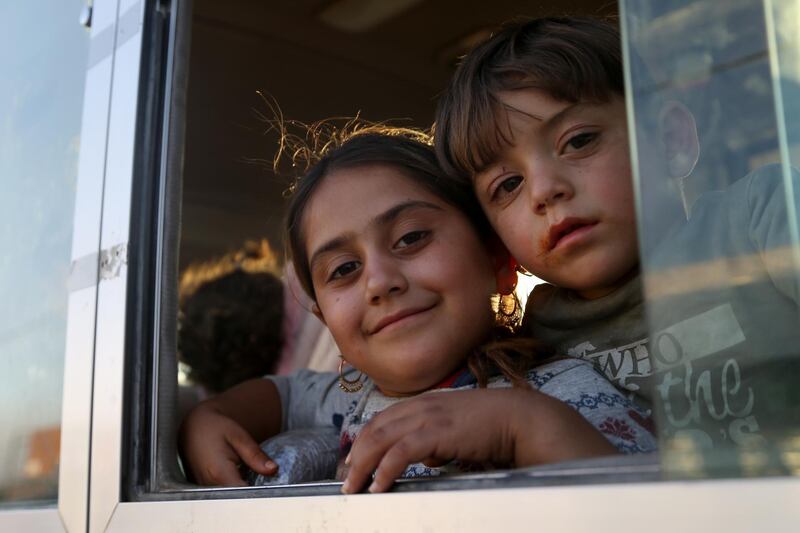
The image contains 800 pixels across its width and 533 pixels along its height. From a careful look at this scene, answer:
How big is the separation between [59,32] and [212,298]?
4.85 feet

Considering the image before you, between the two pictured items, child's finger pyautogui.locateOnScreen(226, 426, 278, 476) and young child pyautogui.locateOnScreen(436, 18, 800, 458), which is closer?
young child pyautogui.locateOnScreen(436, 18, 800, 458)

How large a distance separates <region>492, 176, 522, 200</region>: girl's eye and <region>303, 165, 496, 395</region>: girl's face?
11 centimetres

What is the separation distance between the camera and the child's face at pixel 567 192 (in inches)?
46.6

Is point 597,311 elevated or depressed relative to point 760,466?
elevated

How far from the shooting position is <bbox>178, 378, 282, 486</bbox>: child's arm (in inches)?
58.3

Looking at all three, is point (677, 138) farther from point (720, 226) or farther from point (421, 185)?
point (421, 185)

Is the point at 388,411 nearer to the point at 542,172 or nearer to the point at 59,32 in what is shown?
the point at 542,172

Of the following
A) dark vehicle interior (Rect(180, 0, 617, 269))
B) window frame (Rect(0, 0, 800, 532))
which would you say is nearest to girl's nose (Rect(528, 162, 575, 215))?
window frame (Rect(0, 0, 800, 532))

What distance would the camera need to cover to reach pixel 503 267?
1.50 metres

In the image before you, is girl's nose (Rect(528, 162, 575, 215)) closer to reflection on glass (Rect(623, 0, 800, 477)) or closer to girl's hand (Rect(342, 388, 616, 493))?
girl's hand (Rect(342, 388, 616, 493))

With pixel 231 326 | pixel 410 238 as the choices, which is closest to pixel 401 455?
pixel 410 238

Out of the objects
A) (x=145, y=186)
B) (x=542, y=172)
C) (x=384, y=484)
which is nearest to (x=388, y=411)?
(x=384, y=484)

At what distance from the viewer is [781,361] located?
58 centimetres

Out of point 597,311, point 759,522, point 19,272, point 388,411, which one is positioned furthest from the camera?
point 19,272
